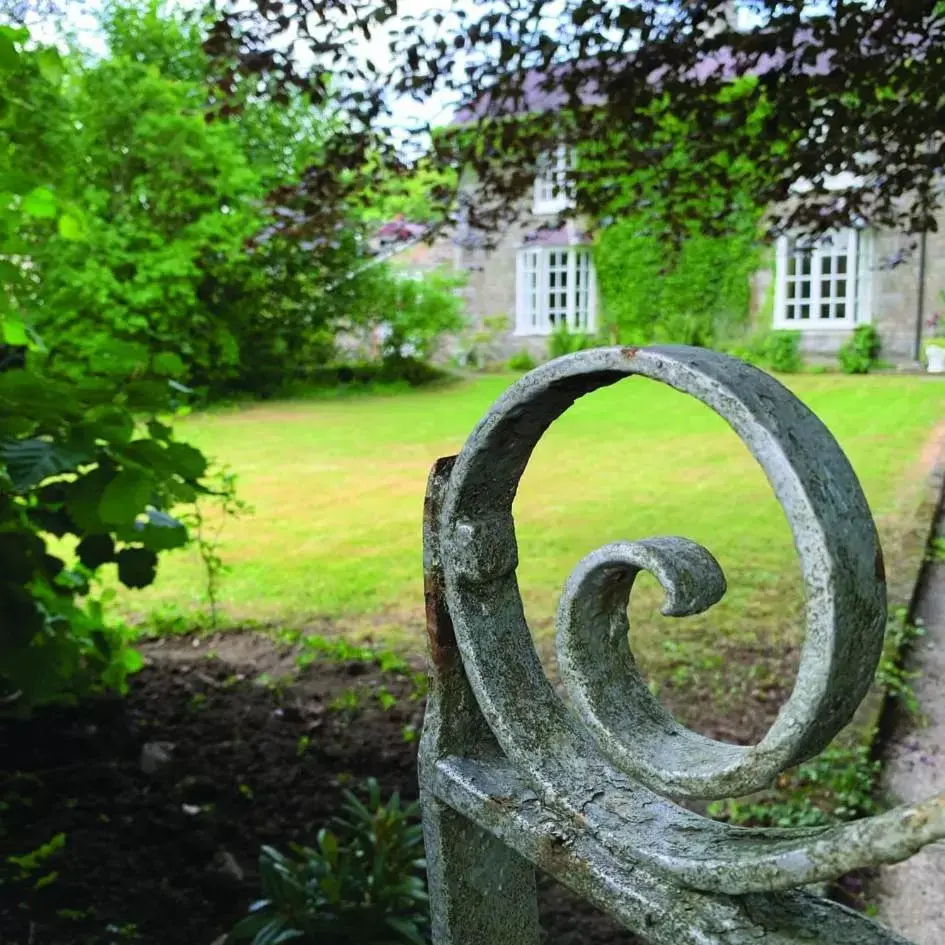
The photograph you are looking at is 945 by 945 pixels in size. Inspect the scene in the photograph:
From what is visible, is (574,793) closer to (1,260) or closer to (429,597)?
(429,597)

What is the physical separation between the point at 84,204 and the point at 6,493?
14619 mm

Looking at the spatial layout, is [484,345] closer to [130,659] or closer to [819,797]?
[130,659]

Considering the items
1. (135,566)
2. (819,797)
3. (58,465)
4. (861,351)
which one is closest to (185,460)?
(58,465)

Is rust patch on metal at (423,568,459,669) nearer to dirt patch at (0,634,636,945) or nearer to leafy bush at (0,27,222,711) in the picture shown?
leafy bush at (0,27,222,711)

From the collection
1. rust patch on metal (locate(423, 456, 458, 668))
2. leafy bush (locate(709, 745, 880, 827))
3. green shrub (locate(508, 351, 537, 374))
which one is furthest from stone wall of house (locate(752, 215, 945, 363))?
rust patch on metal (locate(423, 456, 458, 668))

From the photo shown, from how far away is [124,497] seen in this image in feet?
5.83

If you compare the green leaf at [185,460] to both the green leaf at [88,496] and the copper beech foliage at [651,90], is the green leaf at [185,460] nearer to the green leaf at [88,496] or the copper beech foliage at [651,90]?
the green leaf at [88,496]

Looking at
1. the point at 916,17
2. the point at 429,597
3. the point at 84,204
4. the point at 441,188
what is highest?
the point at 84,204

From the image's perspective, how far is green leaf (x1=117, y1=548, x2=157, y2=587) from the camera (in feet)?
7.56

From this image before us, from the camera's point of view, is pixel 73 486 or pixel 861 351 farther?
pixel 861 351

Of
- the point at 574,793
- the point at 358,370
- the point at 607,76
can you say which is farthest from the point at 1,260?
the point at 358,370

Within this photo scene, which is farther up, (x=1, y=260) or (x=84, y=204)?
(x=84, y=204)

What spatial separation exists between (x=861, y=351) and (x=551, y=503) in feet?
40.1

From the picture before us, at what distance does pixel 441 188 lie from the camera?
14.3ft
